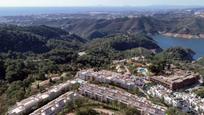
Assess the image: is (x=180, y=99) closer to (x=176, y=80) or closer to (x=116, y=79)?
(x=176, y=80)

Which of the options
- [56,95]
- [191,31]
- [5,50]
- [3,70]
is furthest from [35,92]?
[191,31]

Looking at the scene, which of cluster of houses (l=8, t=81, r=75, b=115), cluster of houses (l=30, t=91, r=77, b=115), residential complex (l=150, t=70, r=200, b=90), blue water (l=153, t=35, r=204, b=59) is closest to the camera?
cluster of houses (l=30, t=91, r=77, b=115)

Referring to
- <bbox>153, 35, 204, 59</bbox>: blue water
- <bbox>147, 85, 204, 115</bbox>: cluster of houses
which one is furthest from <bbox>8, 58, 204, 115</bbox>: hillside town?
<bbox>153, 35, 204, 59</bbox>: blue water

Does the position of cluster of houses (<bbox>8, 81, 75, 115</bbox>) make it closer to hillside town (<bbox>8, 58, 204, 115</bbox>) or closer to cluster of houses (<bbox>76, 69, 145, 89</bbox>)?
hillside town (<bbox>8, 58, 204, 115</bbox>)

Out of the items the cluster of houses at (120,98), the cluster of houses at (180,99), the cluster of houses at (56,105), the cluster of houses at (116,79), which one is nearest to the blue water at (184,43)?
the cluster of houses at (116,79)

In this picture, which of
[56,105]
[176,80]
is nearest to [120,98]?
[56,105]

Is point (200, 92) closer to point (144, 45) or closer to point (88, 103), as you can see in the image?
point (88, 103)
